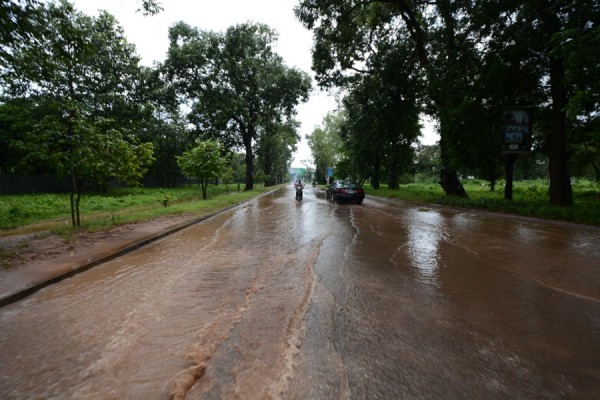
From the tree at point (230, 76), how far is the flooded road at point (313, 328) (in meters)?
24.6

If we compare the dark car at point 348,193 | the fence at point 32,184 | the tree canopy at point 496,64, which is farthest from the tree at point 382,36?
the fence at point 32,184

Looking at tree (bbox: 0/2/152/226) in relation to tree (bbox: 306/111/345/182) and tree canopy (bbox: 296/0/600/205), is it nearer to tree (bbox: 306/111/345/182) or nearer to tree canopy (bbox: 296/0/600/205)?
tree canopy (bbox: 296/0/600/205)

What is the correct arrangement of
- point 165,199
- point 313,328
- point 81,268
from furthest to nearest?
point 165,199, point 81,268, point 313,328

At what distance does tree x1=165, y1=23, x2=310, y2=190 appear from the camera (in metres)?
26.7

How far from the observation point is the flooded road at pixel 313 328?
226cm

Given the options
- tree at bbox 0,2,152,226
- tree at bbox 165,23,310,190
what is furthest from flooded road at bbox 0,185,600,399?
tree at bbox 165,23,310,190

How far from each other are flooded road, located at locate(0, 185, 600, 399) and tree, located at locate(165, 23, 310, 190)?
24.6 meters

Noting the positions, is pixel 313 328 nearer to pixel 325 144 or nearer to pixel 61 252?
pixel 61 252

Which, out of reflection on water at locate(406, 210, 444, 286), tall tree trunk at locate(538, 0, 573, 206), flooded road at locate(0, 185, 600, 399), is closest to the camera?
flooded road at locate(0, 185, 600, 399)

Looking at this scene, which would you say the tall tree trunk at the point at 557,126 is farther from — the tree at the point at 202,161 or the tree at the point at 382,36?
the tree at the point at 202,161

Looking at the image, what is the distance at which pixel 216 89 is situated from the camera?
28.1m

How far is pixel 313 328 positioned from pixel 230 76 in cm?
2911

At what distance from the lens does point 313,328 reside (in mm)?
3123

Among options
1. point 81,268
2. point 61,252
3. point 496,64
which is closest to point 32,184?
point 61,252
